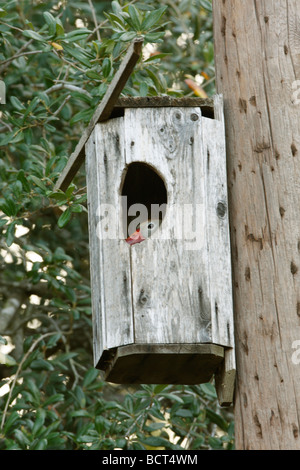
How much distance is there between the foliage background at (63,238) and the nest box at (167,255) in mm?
1010

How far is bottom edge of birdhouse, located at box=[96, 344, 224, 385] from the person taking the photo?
3.29m

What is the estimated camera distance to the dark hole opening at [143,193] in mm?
4098

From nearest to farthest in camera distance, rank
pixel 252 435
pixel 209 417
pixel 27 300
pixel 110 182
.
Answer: pixel 252 435 → pixel 110 182 → pixel 209 417 → pixel 27 300

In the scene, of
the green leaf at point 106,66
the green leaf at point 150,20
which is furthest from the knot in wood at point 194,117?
the green leaf at point 106,66

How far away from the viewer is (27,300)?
20.0ft

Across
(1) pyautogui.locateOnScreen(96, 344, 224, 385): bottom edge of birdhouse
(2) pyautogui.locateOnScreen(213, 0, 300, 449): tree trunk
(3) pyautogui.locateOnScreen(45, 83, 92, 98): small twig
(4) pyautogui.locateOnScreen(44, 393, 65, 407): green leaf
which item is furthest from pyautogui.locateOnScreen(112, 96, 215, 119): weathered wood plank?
(4) pyautogui.locateOnScreen(44, 393, 65, 407): green leaf

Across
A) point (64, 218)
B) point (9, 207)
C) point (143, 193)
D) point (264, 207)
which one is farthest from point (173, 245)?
point (9, 207)

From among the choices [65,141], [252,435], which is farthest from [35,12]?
[252,435]

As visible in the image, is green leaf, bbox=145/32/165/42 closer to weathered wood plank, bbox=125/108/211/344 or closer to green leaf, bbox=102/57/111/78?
green leaf, bbox=102/57/111/78

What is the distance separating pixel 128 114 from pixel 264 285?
81 centimetres

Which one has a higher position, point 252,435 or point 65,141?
point 65,141

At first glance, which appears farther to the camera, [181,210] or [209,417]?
[209,417]

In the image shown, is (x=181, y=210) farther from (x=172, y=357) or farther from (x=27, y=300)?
(x=27, y=300)

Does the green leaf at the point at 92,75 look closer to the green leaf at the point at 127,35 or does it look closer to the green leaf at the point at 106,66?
the green leaf at the point at 106,66
